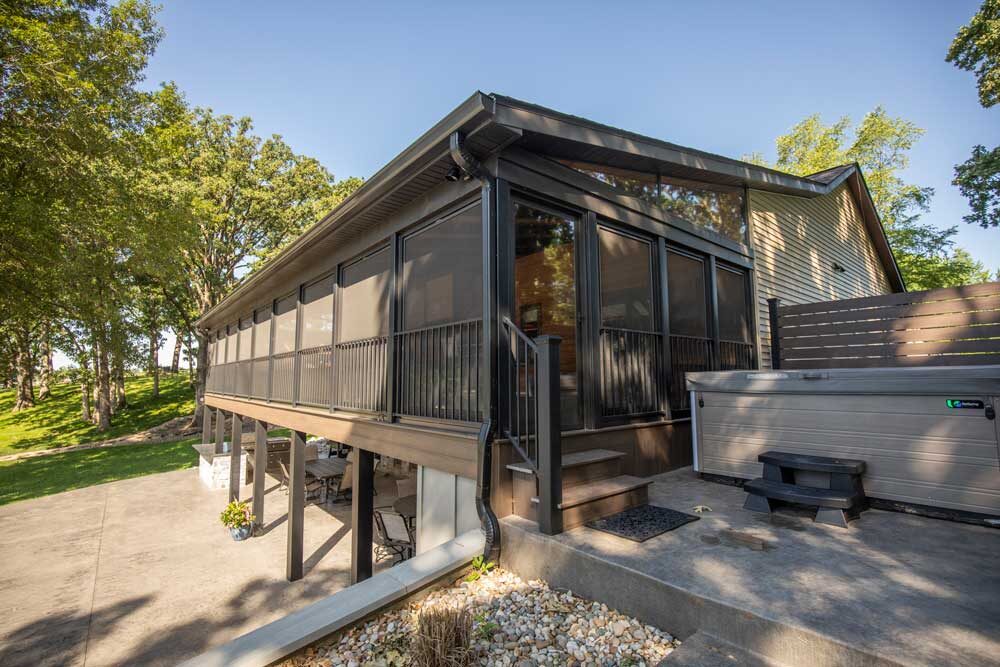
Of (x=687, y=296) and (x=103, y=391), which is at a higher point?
(x=687, y=296)

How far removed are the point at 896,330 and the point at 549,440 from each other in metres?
5.08

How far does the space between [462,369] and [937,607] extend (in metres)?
3.03

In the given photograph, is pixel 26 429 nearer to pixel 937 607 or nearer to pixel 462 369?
pixel 462 369

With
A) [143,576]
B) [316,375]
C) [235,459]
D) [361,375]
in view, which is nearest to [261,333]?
[235,459]

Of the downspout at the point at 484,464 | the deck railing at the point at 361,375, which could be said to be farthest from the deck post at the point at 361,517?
the downspout at the point at 484,464

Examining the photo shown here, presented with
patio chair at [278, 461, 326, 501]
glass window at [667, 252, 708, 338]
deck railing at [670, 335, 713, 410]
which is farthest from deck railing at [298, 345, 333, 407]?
patio chair at [278, 461, 326, 501]

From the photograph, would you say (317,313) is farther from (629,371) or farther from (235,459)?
(629,371)

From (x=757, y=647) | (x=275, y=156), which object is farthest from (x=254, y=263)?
(x=757, y=647)

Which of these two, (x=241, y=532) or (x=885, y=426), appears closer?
(x=885, y=426)

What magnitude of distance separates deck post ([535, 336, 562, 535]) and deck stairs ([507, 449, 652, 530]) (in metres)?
0.09

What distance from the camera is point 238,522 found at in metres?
8.60

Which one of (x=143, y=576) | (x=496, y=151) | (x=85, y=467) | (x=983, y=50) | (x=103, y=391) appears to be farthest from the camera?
(x=103, y=391)

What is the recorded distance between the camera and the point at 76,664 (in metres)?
4.99

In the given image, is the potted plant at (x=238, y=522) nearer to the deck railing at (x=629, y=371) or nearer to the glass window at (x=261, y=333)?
the glass window at (x=261, y=333)
